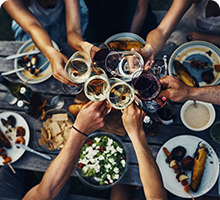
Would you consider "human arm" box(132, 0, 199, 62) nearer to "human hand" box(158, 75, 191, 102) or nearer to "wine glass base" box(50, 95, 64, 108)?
"human hand" box(158, 75, 191, 102)

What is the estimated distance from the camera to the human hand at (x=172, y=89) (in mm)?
1290

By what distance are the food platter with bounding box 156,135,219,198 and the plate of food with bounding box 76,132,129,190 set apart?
0.35 m

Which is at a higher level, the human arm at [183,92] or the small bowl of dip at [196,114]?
the human arm at [183,92]

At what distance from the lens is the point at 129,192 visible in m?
2.08

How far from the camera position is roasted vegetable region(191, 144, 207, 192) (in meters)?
1.42

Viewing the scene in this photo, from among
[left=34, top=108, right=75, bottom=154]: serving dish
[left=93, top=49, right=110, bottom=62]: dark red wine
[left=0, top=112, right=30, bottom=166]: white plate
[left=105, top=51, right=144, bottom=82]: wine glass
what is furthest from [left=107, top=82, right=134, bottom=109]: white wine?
[left=0, top=112, right=30, bottom=166]: white plate

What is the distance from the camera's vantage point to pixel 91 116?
131 cm

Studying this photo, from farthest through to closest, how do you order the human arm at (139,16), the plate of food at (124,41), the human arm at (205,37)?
the human arm at (139,16) → the human arm at (205,37) → the plate of food at (124,41)

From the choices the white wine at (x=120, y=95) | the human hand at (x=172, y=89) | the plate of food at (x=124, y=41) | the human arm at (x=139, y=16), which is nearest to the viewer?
the white wine at (x=120, y=95)

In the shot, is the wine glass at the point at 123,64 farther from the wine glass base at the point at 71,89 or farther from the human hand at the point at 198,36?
the human hand at the point at 198,36

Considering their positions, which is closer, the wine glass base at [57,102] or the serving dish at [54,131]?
the serving dish at [54,131]

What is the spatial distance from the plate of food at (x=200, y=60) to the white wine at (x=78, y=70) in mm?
814

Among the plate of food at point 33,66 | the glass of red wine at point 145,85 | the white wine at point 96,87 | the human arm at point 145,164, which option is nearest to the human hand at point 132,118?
the human arm at point 145,164

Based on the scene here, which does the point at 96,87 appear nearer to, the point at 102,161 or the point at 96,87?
the point at 96,87
